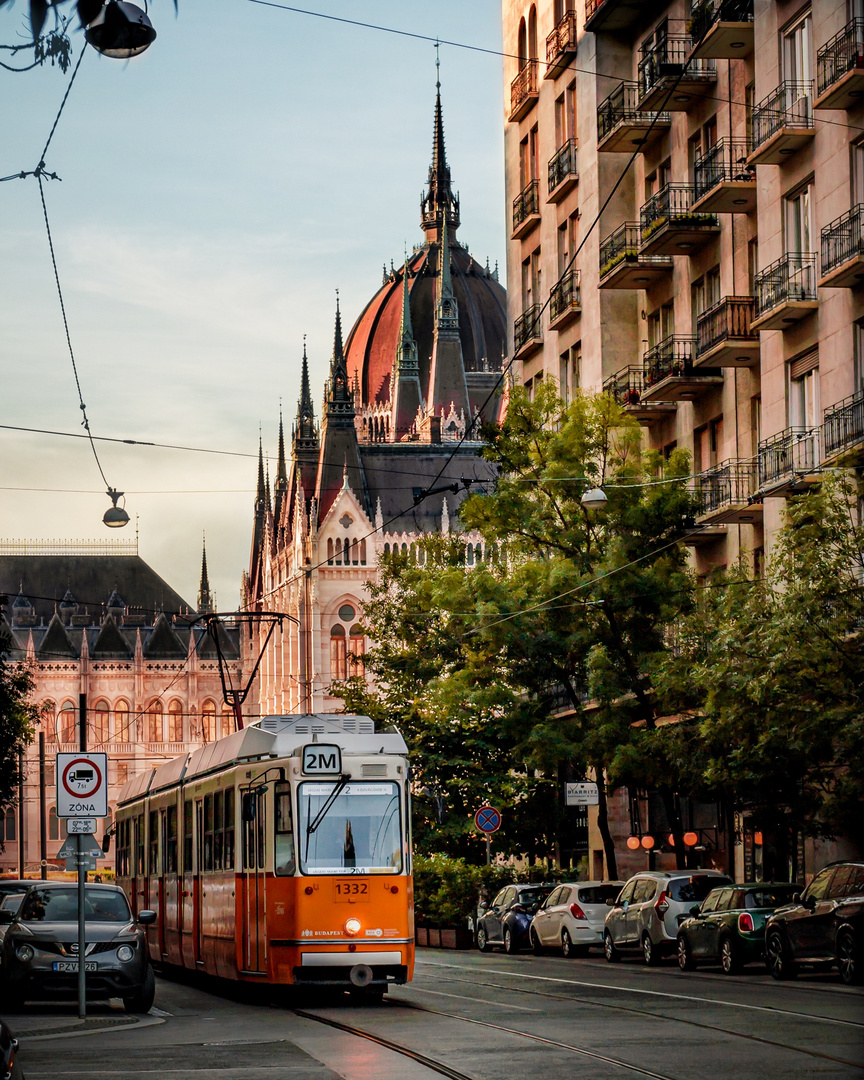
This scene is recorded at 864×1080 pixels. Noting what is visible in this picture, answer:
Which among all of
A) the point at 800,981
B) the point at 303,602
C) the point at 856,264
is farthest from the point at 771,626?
the point at 303,602

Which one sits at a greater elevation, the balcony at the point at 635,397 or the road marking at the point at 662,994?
the balcony at the point at 635,397

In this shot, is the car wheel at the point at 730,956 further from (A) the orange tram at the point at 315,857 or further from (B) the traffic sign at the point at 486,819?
(B) the traffic sign at the point at 486,819

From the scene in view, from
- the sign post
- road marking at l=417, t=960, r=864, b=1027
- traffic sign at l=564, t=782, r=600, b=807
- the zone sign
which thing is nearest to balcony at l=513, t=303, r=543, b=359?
the sign post

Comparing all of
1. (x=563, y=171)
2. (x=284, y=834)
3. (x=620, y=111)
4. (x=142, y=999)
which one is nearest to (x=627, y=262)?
(x=620, y=111)

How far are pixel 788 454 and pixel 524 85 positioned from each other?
22038 mm

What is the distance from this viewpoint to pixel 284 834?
20297 millimetres

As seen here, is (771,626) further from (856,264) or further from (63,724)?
(63,724)

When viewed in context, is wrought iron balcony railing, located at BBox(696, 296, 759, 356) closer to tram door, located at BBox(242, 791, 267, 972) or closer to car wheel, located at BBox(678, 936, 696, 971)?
car wheel, located at BBox(678, 936, 696, 971)

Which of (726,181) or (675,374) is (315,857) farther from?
(675,374)

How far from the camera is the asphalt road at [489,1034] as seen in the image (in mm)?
12984

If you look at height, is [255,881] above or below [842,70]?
below

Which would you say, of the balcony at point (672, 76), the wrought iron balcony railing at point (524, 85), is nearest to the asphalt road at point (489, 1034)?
the balcony at point (672, 76)

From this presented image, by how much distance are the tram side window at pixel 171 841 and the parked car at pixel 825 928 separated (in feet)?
27.2

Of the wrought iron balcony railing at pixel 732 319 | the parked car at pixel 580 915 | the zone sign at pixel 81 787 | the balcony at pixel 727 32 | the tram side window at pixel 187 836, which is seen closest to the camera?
the zone sign at pixel 81 787
